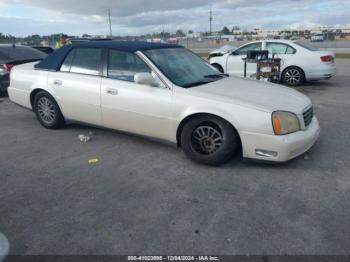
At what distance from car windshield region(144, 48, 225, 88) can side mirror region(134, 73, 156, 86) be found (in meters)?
0.21

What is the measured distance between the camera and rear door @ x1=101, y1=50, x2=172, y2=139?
13.8ft

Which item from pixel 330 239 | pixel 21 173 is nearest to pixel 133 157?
pixel 21 173

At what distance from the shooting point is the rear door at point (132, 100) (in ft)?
Result: 13.8

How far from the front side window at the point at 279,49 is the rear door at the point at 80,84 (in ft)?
23.2

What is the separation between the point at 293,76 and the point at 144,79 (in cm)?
731

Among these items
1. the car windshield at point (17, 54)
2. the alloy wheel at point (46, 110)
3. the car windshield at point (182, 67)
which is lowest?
the alloy wheel at point (46, 110)

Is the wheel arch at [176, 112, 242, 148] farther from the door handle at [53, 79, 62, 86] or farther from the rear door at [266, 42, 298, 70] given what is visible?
the rear door at [266, 42, 298, 70]

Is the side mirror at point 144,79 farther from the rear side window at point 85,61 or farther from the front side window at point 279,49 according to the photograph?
the front side window at point 279,49

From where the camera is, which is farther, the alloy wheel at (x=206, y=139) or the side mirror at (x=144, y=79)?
the side mirror at (x=144, y=79)

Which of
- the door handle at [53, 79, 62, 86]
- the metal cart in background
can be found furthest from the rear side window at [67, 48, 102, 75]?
the metal cart in background

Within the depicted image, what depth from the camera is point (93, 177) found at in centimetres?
384

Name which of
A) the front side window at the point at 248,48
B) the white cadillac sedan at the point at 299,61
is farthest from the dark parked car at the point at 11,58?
the white cadillac sedan at the point at 299,61

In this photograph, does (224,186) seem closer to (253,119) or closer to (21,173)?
(253,119)

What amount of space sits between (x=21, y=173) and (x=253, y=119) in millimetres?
2931
